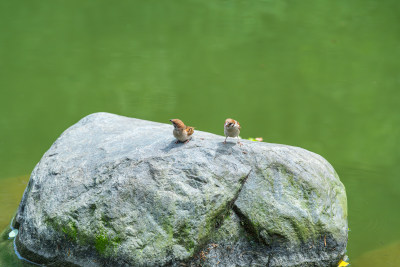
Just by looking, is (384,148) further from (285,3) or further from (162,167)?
(285,3)

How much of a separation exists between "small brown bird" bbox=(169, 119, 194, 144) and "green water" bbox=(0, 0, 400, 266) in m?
2.56

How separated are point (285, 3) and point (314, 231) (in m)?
12.3

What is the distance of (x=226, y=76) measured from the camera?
11008mm

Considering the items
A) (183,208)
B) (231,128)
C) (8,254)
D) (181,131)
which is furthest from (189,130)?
(8,254)

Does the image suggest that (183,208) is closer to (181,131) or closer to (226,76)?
(181,131)

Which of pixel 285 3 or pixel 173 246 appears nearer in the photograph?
pixel 173 246

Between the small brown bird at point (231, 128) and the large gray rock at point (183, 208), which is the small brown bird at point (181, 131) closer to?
the large gray rock at point (183, 208)

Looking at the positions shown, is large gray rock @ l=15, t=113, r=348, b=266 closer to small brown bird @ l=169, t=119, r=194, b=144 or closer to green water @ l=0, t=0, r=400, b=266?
small brown bird @ l=169, t=119, r=194, b=144

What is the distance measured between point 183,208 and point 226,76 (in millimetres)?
7184

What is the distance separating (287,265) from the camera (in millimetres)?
4477

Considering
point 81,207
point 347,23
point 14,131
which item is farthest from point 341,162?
point 347,23

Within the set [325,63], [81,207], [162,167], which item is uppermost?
[325,63]

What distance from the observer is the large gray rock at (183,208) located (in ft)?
13.6

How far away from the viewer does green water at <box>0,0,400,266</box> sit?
25.8 ft
